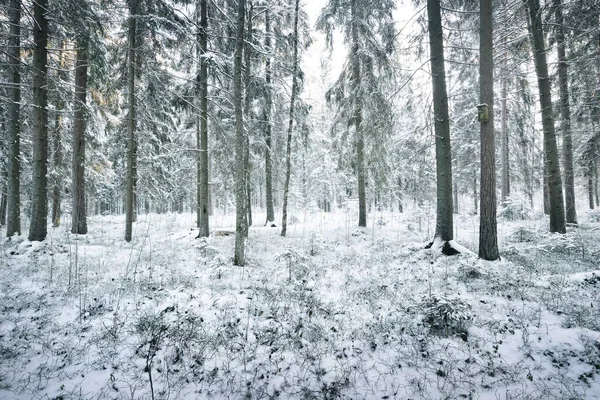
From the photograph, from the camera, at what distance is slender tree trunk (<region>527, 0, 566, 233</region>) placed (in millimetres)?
9227

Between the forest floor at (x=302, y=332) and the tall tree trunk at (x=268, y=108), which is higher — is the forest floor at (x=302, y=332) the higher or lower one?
the lower one

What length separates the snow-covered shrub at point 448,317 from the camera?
3.89m

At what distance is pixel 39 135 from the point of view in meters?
8.62

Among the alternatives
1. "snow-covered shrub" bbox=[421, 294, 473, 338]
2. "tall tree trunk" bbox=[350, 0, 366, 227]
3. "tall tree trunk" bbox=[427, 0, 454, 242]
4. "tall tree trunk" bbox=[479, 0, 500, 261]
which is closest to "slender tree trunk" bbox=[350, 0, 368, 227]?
"tall tree trunk" bbox=[350, 0, 366, 227]

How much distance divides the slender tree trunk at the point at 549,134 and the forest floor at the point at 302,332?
3132mm

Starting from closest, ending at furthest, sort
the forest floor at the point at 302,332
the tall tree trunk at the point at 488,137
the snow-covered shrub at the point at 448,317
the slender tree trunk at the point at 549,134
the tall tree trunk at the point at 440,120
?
1. the forest floor at the point at 302,332
2. the snow-covered shrub at the point at 448,317
3. the tall tree trunk at the point at 488,137
4. the tall tree trunk at the point at 440,120
5. the slender tree trunk at the point at 549,134

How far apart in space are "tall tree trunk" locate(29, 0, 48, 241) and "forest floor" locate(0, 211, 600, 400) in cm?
208

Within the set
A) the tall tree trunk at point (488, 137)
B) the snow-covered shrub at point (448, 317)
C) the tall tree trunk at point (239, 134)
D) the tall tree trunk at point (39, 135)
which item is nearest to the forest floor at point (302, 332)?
the snow-covered shrub at point (448, 317)

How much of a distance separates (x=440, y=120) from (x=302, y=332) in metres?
7.34

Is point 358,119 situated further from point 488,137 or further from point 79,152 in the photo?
point 79,152

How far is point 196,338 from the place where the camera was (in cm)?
386

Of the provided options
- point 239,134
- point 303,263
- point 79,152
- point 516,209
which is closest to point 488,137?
point 303,263

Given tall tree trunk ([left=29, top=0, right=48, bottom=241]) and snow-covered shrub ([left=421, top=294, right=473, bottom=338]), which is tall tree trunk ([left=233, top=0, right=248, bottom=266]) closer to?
snow-covered shrub ([left=421, top=294, right=473, bottom=338])

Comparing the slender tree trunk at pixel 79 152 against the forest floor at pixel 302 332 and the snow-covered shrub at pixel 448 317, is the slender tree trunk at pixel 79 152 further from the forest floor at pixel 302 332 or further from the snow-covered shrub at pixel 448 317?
the snow-covered shrub at pixel 448 317
